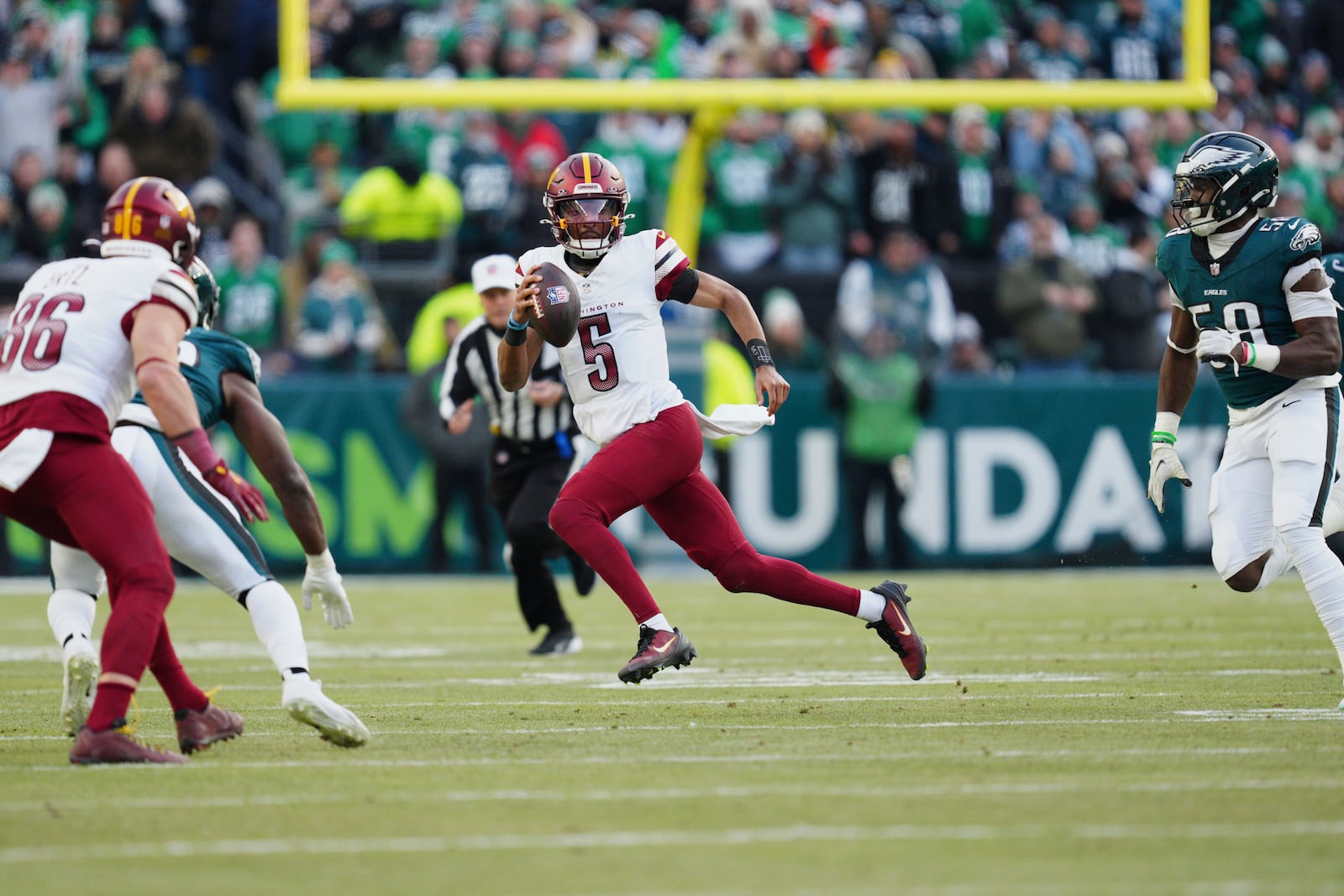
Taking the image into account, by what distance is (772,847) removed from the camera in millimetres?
3873

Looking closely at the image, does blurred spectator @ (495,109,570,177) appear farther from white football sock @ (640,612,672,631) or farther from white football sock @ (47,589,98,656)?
white football sock @ (47,589,98,656)

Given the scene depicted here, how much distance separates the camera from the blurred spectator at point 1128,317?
13648mm

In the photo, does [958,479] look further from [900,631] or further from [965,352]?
[900,631]

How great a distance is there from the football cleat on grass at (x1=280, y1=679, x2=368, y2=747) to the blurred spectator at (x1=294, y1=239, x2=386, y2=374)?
8.04 m

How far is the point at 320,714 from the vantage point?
5.14 meters

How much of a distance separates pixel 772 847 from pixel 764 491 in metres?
8.98

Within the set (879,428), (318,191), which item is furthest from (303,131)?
(879,428)

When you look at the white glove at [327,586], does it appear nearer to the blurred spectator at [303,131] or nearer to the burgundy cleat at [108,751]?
the burgundy cleat at [108,751]

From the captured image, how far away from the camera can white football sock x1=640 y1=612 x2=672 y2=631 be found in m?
5.98

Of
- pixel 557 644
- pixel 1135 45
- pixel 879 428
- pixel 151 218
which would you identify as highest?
pixel 151 218

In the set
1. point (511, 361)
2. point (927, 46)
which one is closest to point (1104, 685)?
point (511, 361)

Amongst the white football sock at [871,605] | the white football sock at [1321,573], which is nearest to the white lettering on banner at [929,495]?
the white football sock at [871,605]

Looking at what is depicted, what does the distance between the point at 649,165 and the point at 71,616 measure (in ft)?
29.2

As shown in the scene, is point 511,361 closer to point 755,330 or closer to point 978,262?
point 755,330
